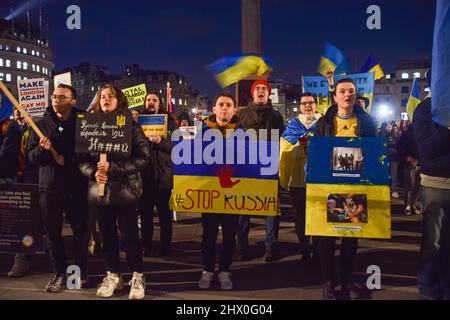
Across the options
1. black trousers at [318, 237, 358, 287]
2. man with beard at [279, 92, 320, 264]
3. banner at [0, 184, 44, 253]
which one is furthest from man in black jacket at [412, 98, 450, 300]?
banner at [0, 184, 44, 253]

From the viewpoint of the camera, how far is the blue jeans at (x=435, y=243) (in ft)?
15.9

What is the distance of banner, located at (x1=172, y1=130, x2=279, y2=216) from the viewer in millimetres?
5289

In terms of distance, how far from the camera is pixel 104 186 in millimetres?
4977

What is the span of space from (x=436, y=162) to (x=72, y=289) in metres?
4.04

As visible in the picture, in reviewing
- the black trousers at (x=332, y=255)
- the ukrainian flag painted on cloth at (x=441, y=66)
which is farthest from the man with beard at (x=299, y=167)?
the ukrainian flag painted on cloth at (x=441, y=66)

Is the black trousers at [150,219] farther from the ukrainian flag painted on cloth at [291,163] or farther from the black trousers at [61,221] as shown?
the ukrainian flag painted on cloth at [291,163]

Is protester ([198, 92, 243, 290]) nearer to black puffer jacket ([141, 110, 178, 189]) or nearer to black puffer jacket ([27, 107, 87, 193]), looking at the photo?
black puffer jacket ([27, 107, 87, 193])

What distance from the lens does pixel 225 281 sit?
5246mm

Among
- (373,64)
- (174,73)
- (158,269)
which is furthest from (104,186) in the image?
(174,73)

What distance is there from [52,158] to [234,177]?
199 centimetres

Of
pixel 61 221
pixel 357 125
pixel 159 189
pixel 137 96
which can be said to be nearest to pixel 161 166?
pixel 159 189

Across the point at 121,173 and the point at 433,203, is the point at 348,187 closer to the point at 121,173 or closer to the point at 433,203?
the point at 433,203

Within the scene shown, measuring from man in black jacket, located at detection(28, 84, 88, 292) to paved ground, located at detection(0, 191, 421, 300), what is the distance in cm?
40
